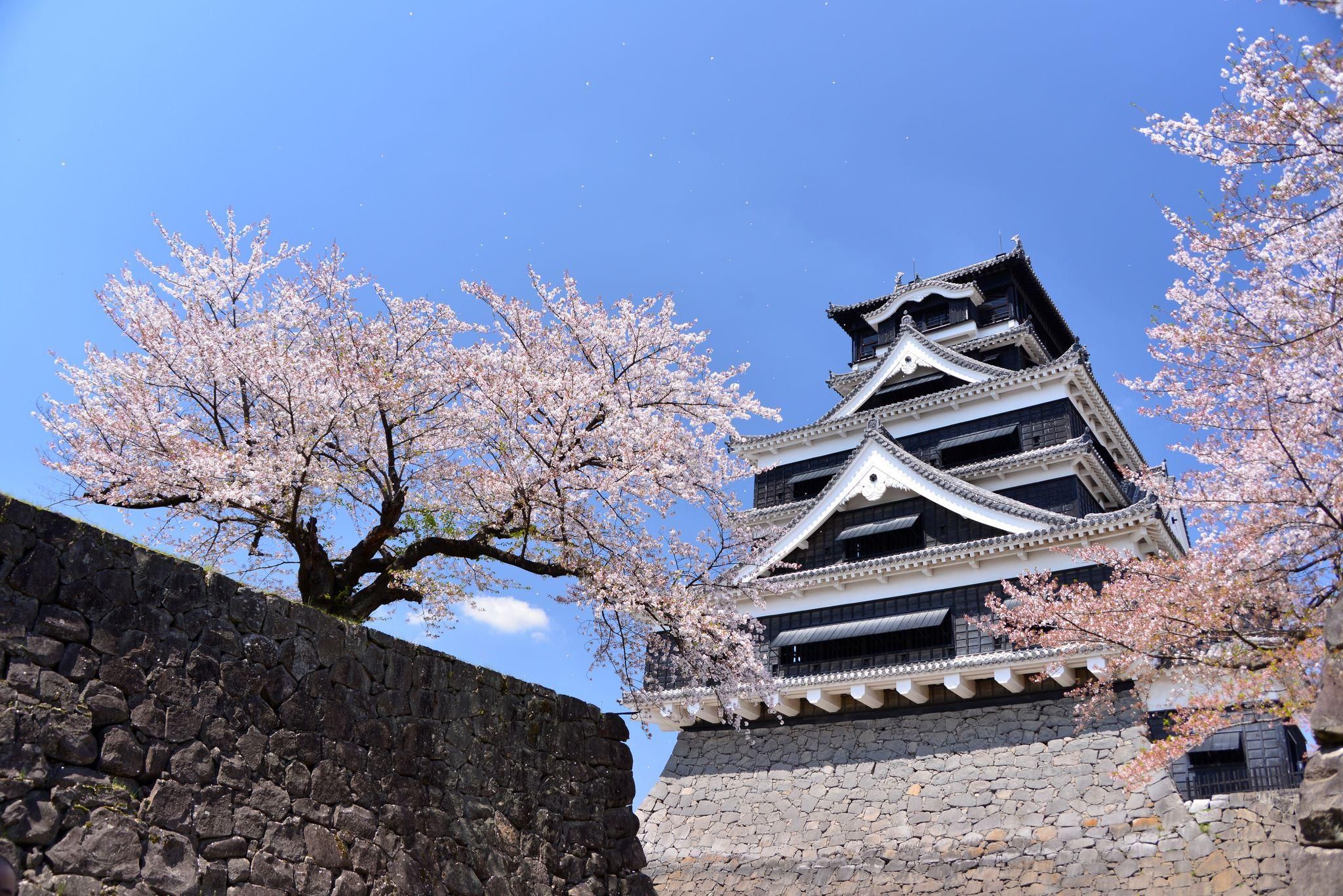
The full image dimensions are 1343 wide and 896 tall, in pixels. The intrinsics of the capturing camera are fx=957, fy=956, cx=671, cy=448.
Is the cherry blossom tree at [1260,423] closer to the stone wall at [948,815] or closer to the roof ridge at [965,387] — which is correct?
the stone wall at [948,815]

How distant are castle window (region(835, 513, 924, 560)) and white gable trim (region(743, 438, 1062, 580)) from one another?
0.59m

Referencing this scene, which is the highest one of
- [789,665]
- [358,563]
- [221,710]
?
[789,665]

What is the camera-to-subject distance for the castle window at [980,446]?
75.7ft

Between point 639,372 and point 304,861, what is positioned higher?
point 639,372

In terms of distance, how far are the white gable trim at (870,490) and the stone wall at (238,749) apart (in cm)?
1243

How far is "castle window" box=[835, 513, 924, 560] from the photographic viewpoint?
20828 millimetres

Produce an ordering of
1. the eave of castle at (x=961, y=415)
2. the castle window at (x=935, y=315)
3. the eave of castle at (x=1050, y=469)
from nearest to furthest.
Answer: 1. the eave of castle at (x=1050, y=469)
2. the eave of castle at (x=961, y=415)
3. the castle window at (x=935, y=315)

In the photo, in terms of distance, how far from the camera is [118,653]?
5.84m

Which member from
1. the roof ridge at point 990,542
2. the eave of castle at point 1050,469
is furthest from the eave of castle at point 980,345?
the roof ridge at point 990,542

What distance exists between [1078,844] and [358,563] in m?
11.9

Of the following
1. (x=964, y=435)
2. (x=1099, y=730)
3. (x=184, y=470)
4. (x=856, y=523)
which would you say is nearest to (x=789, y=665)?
(x=856, y=523)

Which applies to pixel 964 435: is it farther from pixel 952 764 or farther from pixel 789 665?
pixel 952 764

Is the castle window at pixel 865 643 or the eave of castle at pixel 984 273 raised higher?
the eave of castle at pixel 984 273

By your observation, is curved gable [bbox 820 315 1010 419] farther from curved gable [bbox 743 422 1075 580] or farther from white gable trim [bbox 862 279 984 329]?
curved gable [bbox 743 422 1075 580]
